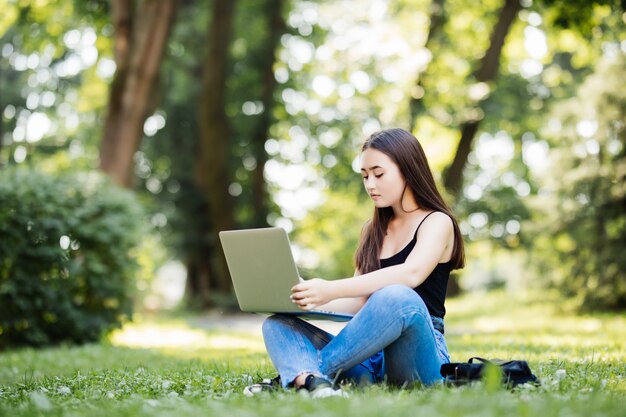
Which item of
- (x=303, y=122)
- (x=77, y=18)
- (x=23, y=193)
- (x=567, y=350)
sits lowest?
(x=567, y=350)

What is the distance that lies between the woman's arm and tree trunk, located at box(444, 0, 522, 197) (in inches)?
603

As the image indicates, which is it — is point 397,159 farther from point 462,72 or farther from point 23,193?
point 462,72

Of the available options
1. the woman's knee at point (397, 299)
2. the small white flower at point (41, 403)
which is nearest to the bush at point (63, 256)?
the small white flower at point (41, 403)

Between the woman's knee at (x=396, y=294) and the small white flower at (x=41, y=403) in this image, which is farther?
the woman's knee at (x=396, y=294)

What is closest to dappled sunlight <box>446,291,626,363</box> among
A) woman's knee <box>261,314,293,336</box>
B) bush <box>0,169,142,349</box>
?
woman's knee <box>261,314,293,336</box>

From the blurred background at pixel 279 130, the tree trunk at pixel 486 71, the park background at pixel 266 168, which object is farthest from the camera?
the tree trunk at pixel 486 71

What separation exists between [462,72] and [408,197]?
16702 mm

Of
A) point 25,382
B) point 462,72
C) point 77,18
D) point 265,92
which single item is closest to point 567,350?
point 25,382

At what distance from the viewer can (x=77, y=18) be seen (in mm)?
16312

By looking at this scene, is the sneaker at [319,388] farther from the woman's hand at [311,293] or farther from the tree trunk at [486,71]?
the tree trunk at [486,71]

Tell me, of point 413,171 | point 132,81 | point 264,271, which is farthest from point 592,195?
point 264,271

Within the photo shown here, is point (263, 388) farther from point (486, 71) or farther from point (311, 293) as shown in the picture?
point (486, 71)

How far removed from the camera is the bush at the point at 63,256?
9977mm

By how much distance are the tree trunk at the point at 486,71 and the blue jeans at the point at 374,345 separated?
15.6 metres
